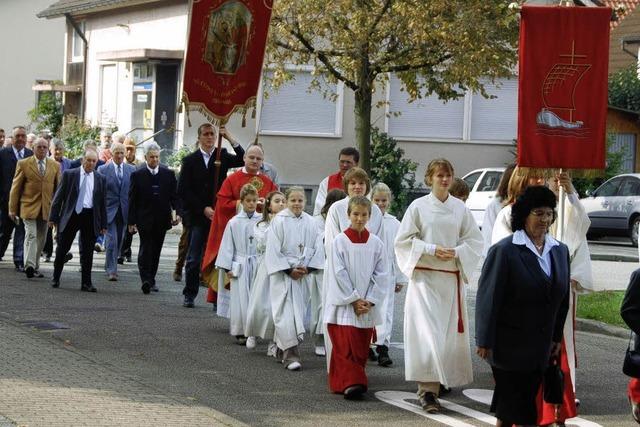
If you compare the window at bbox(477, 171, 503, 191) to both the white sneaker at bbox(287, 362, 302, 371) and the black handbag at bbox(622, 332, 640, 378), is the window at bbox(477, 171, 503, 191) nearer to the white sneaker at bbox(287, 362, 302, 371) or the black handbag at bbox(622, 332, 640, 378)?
the white sneaker at bbox(287, 362, 302, 371)

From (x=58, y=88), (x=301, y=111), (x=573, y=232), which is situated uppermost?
(x=58, y=88)

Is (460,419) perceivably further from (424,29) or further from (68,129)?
(68,129)

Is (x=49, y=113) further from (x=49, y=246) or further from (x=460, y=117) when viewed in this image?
(x=49, y=246)

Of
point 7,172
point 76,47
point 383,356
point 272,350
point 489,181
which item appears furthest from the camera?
point 76,47

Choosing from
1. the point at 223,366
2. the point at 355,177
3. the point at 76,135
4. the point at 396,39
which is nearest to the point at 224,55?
the point at 355,177

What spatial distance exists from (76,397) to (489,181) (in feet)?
76.5

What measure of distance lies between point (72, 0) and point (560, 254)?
38000 millimetres

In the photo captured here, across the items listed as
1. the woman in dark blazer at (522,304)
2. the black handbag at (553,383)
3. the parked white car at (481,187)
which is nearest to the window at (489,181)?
the parked white car at (481,187)

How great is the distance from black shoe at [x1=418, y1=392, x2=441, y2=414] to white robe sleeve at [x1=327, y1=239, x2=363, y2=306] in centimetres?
105

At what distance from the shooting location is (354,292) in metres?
10.7

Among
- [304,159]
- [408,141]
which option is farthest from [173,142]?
[408,141]

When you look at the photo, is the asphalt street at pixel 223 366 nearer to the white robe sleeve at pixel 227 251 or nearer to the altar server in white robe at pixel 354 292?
the altar server in white robe at pixel 354 292

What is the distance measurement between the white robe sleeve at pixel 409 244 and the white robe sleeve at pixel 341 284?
52 centimetres

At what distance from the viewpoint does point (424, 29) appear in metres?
26.9
